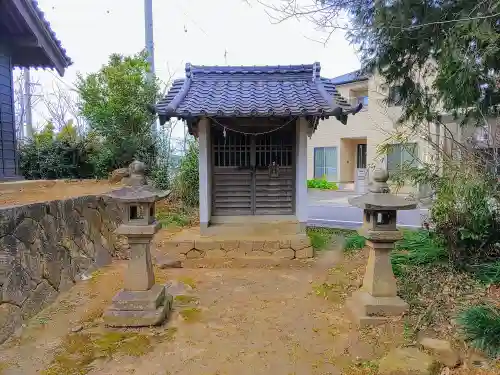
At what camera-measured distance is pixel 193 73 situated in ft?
27.2

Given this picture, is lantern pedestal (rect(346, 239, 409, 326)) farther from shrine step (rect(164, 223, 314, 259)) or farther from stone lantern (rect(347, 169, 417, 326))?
shrine step (rect(164, 223, 314, 259))

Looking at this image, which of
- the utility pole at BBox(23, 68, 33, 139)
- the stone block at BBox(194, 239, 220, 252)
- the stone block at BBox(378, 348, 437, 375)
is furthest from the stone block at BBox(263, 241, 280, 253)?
the utility pole at BBox(23, 68, 33, 139)

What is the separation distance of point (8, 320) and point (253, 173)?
16.3 ft

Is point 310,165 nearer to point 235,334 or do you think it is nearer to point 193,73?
point 193,73

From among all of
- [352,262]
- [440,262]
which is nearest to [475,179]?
[440,262]

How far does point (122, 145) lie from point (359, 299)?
995 cm

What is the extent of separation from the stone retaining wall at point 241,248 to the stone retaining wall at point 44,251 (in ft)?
5.09

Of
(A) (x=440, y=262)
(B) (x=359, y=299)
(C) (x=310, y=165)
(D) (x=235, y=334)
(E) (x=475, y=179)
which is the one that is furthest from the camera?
(C) (x=310, y=165)

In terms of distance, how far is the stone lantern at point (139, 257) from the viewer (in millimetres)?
4102

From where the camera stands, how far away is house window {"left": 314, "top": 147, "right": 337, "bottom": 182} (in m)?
21.0

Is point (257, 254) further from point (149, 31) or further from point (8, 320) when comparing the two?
point (149, 31)

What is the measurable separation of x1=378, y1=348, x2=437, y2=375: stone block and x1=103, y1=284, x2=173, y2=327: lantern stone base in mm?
2458

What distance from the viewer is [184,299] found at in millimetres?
4984

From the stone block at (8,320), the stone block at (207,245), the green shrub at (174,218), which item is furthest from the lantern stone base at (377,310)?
the green shrub at (174,218)
